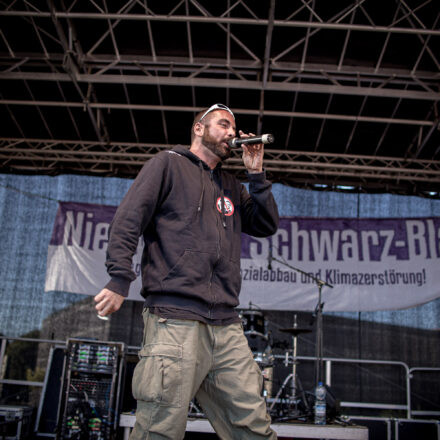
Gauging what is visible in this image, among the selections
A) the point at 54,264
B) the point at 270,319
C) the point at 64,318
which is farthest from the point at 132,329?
the point at 270,319

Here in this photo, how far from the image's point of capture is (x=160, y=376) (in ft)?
5.14

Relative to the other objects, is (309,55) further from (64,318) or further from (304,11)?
(64,318)

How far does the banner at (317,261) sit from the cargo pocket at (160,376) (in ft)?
15.4

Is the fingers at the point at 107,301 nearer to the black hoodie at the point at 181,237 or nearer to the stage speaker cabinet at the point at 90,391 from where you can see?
the black hoodie at the point at 181,237

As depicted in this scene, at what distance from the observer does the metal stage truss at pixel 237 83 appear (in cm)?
526

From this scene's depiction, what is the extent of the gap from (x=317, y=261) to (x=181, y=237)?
5030 millimetres

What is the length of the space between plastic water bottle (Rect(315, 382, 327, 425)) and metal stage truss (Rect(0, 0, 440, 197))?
3120 mm

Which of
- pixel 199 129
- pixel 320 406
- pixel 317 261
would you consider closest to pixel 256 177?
pixel 199 129

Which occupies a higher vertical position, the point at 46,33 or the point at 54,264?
the point at 46,33

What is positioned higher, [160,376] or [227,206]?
[227,206]

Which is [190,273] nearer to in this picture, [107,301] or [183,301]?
[183,301]

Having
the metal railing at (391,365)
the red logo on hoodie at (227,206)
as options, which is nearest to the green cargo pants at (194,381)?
the red logo on hoodie at (227,206)

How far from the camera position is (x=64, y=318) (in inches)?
260

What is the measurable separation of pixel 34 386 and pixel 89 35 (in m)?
4.33
